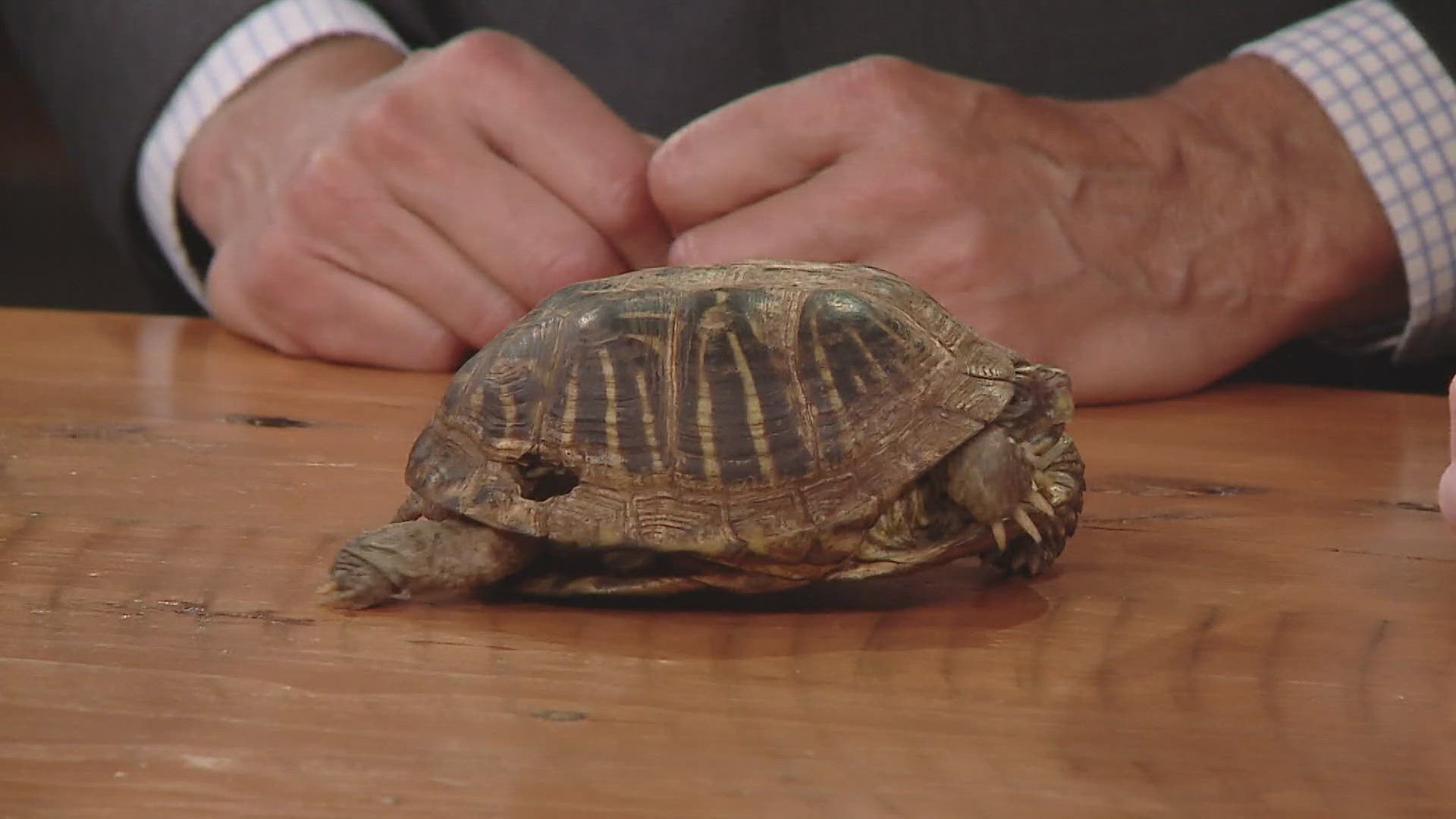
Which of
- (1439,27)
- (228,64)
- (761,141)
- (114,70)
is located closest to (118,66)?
(114,70)

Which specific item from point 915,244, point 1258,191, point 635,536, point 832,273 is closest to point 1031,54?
point 1258,191

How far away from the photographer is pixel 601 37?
173 cm

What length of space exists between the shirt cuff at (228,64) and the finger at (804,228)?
571 millimetres

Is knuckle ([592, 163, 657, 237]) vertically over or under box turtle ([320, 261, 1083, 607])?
under

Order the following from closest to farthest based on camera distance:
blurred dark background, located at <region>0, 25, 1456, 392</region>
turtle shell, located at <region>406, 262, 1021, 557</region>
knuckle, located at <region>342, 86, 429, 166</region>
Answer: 1. turtle shell, located at <region>406, 262, 1021, 557</region>
2. knuckle, located at <region>342, 86, 429, 166</region>
3. blurred dark background, located at <region>0, 25, 1456, 392</region>

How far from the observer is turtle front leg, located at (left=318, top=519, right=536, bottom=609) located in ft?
2.52

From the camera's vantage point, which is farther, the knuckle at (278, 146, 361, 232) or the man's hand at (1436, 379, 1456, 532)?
the knuckle at (278, 146, 361, 232)

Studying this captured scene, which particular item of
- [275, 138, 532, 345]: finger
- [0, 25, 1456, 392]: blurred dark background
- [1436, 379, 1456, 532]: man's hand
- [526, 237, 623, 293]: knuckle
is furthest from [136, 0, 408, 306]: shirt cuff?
[1436, 379, 1456, 532]: man's hand

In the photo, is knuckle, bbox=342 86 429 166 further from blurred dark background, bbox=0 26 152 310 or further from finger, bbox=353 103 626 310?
blurred dark background, bbox=0 26 152 310

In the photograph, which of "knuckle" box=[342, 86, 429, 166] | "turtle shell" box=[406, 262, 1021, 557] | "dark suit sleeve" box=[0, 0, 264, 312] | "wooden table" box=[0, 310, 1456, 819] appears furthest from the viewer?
"dark suit sleeve" box=[0, 0, 264, 312]

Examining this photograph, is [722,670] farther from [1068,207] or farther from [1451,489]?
[1068,207]

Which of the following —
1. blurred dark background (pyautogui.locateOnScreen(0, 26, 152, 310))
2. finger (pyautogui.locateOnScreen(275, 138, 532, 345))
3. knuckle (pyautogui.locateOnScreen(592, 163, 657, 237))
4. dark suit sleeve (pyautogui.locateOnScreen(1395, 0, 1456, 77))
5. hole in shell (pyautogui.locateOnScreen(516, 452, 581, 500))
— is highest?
dark suit sleeve (pyautogui.locateOnScreen(1395, 0, 1456, 77))

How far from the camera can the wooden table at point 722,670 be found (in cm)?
57

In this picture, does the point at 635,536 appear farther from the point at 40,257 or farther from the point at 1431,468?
the point at 40,257
